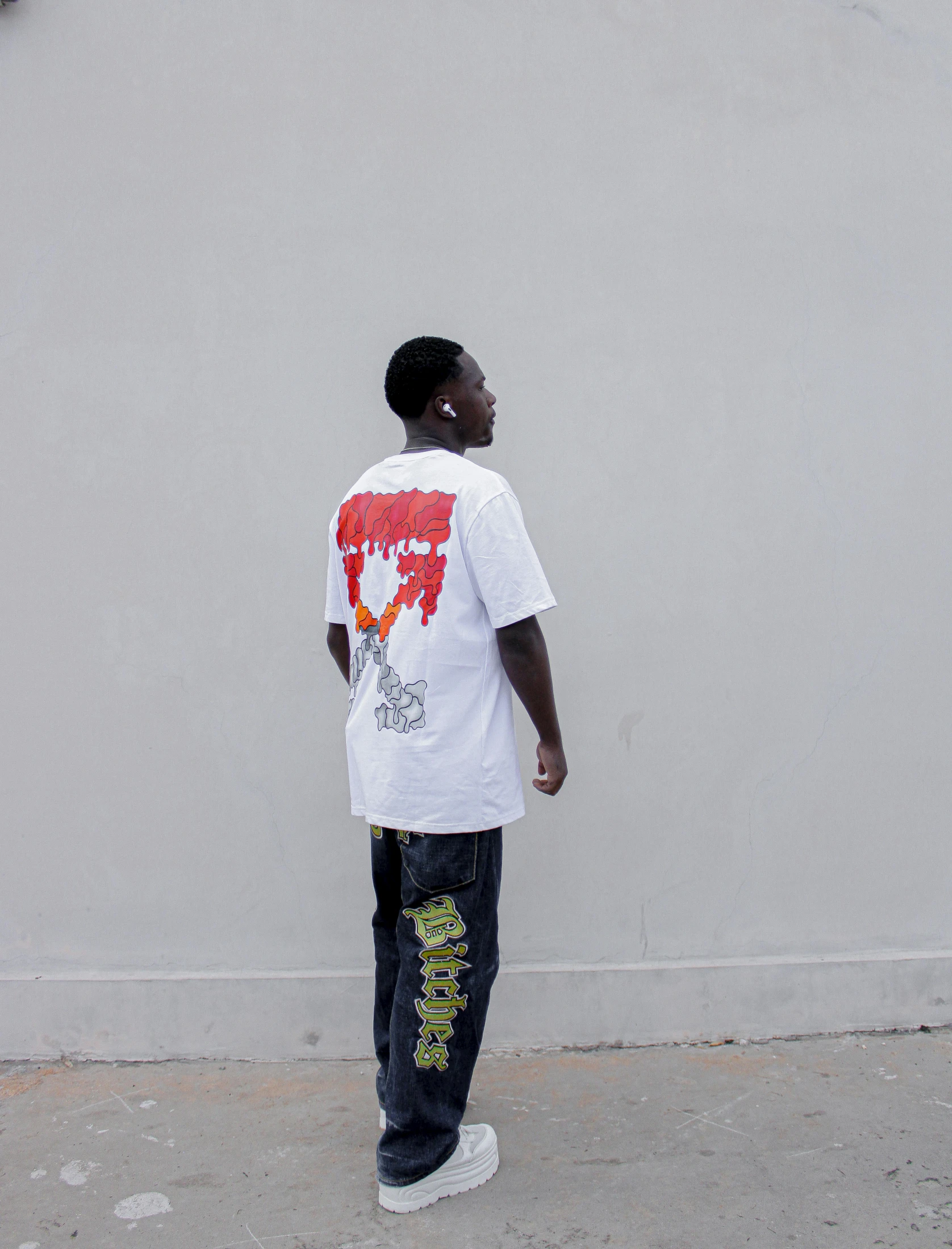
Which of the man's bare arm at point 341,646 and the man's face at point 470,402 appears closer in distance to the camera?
the man's face at point 470,402

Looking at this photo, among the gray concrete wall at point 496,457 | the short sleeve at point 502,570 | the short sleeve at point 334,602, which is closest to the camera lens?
the short sleeve at point 502,570

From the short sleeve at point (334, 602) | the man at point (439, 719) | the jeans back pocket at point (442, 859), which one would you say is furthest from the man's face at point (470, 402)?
the jeans back pocket at point (442, 859)

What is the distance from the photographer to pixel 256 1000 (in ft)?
8.46

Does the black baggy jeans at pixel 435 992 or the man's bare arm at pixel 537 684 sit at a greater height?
the man's bare arm at pixel 537 684

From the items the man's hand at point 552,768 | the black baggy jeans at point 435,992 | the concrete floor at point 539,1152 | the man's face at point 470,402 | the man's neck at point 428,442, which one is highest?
the man's face at point 470,402

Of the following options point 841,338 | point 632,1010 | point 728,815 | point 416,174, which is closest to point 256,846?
point 632,1010

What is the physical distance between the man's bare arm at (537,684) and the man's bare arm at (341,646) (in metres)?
0.51

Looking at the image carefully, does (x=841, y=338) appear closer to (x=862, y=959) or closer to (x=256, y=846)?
(x=862, y=959)

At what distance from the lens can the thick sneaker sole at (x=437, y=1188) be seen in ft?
6.17

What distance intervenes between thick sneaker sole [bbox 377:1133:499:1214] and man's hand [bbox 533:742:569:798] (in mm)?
845

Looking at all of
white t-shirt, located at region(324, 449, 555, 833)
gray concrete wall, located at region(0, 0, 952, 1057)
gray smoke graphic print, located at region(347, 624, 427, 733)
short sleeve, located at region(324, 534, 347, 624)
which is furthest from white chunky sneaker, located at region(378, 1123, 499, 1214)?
short sleeve, located at region(324, 534, 347, 624)

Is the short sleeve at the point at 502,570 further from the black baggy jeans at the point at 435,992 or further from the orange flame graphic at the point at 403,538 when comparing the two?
the black baggy jeans at the point at 435,992

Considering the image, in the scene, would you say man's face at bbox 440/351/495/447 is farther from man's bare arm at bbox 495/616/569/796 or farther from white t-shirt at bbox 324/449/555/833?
man's bare arm at bbox 495/616/569/796

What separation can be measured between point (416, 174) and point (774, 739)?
195 centimetres
